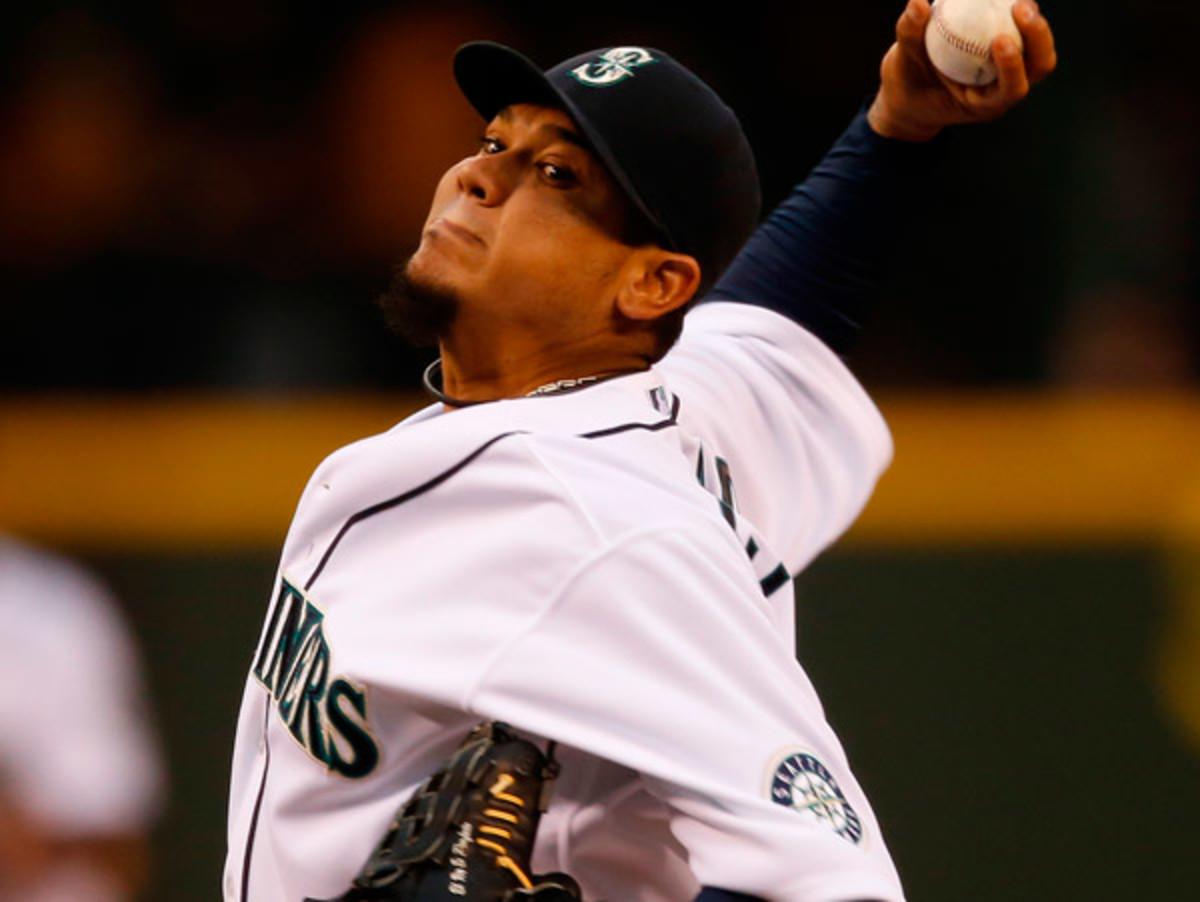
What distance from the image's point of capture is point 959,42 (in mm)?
2342

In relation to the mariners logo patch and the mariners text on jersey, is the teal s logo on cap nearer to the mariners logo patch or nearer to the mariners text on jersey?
the mariners text on jersey

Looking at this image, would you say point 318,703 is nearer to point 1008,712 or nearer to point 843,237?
point 843,237

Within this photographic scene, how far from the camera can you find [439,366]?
254cm

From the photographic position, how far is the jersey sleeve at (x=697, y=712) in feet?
6.31

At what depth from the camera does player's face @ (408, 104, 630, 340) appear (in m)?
2.29

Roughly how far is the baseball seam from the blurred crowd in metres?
2.71

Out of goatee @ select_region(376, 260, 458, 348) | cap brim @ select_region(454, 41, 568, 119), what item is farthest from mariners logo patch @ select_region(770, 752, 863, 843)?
cap brim @ select_region(454, 41, 568, 119)

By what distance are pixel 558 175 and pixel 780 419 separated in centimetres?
52

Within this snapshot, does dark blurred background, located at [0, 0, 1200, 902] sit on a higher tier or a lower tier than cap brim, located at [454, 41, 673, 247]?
lower

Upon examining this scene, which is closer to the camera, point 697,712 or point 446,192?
point 697,712

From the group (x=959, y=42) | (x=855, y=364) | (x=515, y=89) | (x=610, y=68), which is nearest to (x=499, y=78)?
(x=515, y=89)

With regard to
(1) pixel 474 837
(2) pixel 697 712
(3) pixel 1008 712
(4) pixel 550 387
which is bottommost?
(3) pixel 1008 712

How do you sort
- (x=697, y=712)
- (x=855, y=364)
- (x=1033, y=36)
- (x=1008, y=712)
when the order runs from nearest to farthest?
(x=697, y=712)
(x=1033, y=36)
(x=1008, y=712)
(x=855, y=364)

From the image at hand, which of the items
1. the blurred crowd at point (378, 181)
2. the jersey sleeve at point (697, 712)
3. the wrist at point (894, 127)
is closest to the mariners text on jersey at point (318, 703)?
the jersey sleeve at point (697, 712)
